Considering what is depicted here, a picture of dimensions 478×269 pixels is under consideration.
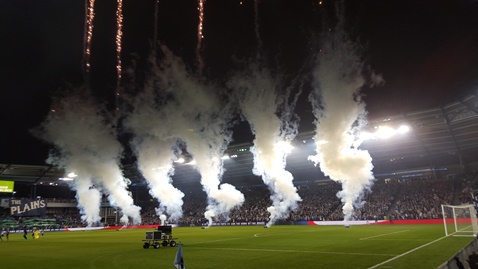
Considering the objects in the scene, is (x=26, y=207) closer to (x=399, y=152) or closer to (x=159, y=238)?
(x=159, y=238)

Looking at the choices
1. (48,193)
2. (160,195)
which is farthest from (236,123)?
(48,193)

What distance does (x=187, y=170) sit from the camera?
75.4m

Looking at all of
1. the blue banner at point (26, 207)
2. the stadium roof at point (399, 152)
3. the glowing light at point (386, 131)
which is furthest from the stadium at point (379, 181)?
the blue banner at point (26, 207)

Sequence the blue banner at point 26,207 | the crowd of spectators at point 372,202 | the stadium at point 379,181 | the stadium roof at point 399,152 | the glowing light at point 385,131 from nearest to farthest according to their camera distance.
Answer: the stadium roof at point 399,152 → the stadium at point 379,181 → the glowing light at point 385,131 → the crowd of spectators at point 372,202 → the blue banner at point 26,207

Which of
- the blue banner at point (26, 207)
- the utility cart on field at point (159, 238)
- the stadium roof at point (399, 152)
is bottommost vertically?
the utility cart on field at point (159, 238)

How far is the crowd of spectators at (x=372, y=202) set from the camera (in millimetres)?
51000

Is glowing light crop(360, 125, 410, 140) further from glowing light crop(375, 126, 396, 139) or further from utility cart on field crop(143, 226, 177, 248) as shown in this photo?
utility cart on field crop(143, 226, 177, 248)

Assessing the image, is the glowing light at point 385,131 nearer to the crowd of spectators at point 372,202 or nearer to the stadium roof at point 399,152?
the stadium roof at point 399,152

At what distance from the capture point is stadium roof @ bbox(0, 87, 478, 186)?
42.6 m

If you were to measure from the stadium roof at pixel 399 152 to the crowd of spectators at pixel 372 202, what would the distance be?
323 cm

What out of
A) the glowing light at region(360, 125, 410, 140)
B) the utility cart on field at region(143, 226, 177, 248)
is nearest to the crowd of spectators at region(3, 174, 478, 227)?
the glowing light at region(360, 125, 410, 140)

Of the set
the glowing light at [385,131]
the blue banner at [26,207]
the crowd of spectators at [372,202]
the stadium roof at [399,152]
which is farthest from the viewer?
the blue banner at [26,207]

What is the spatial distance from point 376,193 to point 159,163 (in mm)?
36876

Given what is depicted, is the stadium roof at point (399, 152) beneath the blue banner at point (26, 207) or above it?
above
